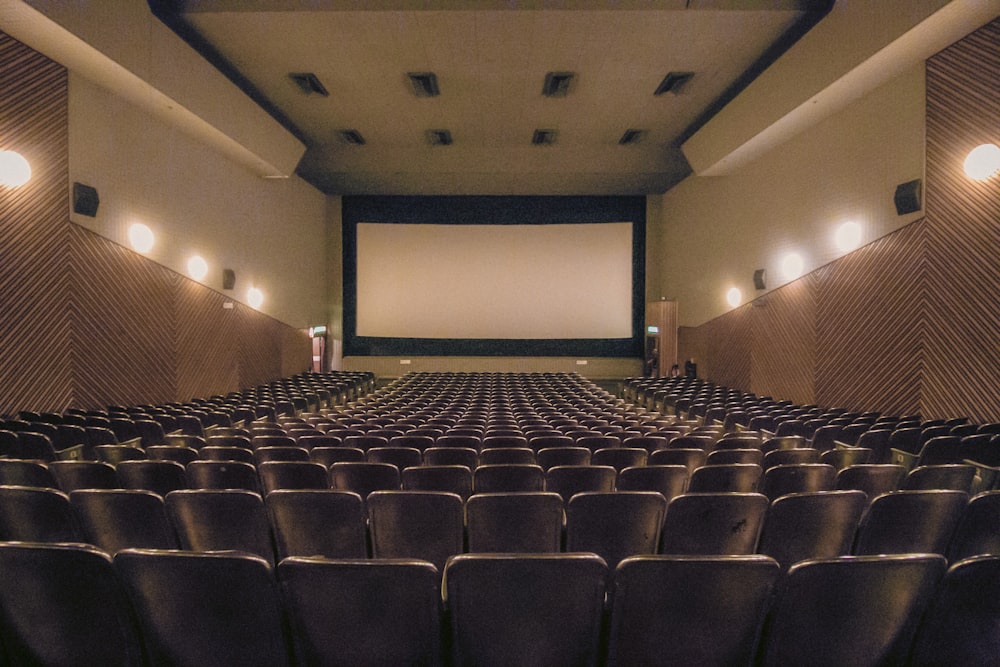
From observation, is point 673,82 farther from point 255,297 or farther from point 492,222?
point 255,297

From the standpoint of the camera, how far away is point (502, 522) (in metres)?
2.58

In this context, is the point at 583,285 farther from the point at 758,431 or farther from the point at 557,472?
the point at 557,472

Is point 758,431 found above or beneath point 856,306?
beneath

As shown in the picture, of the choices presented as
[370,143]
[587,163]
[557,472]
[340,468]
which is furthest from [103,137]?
[587,163]

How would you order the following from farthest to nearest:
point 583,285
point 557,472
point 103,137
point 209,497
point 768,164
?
point 583,285 → point 768,164 → point 103,137 → point 557,472 → point 209,497

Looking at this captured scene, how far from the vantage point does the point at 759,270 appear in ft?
41.1

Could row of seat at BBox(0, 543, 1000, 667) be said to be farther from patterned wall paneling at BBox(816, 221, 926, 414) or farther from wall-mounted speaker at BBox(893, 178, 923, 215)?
wall-mounted speaker at BBox(893, 178, 923, 215)

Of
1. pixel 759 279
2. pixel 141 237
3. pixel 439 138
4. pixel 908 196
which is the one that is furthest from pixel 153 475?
pixel 439 138

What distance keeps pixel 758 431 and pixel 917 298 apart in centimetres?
327

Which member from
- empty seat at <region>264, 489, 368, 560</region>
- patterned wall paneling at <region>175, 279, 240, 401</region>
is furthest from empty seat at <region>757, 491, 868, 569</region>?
patterned wall paneling at <region>175, 279, 240, 401</region>

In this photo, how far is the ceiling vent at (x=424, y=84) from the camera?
36.8ft

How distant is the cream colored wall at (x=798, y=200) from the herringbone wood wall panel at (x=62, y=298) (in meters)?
11.5

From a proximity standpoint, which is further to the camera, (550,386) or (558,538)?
(550,386)

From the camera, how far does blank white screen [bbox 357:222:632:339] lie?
63.3ft
